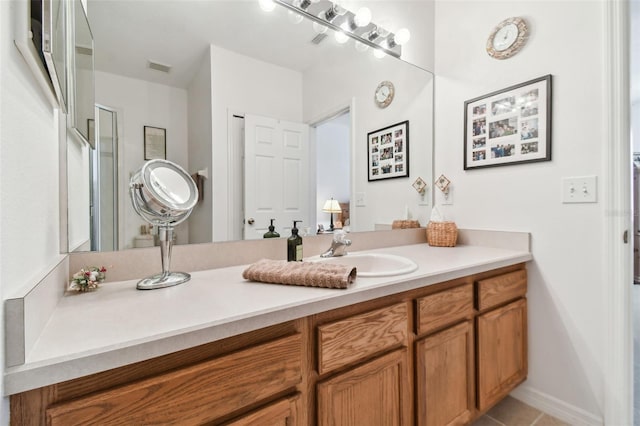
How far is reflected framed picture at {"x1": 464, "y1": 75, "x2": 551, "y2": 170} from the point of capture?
58.2 inches

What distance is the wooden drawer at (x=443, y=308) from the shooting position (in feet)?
3.45

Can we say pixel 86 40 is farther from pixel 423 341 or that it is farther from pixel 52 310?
pixel 423 341

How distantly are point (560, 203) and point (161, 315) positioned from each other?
1738 mm

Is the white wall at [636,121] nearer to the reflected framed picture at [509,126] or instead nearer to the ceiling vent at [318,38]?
the reflected framed picture at [509,126]

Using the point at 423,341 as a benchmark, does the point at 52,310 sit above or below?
above

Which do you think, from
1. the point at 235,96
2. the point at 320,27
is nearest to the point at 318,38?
the point at 320,27

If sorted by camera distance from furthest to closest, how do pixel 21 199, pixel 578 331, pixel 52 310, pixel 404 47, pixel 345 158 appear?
pixel 404 47 → pixel 345 158 → pixel 578 331 → pixel 52 310 → pixel 21 199

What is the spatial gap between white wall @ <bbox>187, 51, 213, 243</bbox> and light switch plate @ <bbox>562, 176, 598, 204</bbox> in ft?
5.40

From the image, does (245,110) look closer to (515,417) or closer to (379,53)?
(379,53)

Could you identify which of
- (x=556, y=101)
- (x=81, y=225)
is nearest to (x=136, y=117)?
(x=81, y=225)

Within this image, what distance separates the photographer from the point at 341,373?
847mm

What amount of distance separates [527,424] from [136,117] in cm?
219

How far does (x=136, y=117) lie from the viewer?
1.06 m

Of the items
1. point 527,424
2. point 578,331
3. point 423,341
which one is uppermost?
point 423,341
